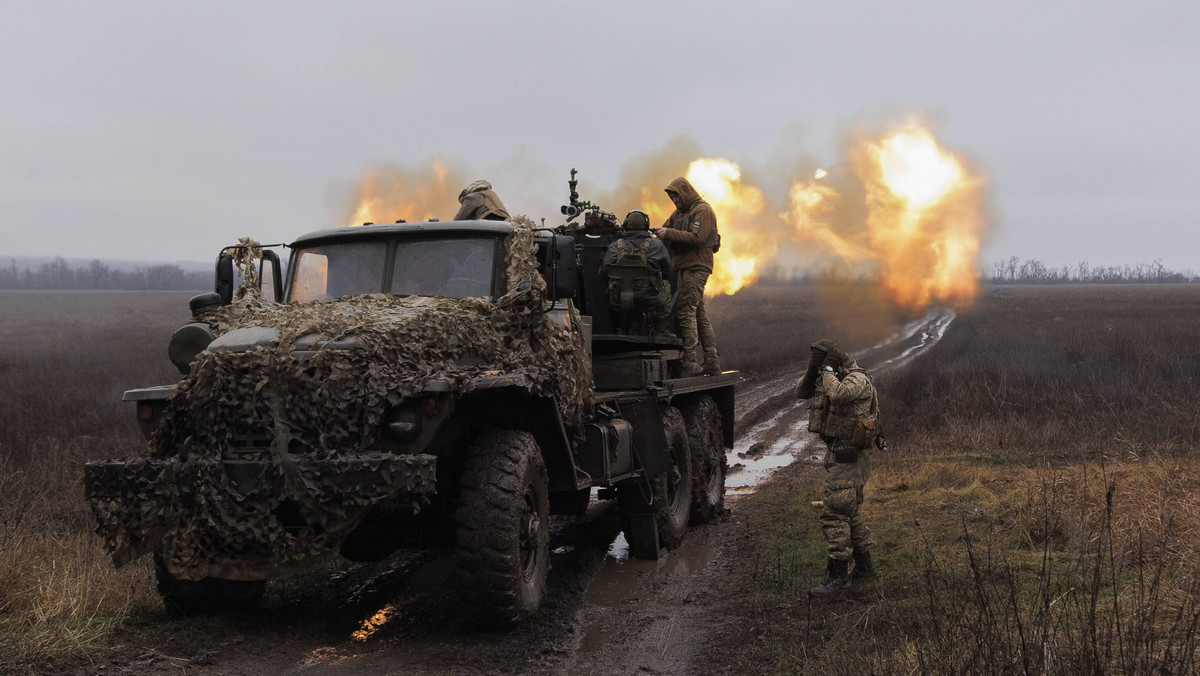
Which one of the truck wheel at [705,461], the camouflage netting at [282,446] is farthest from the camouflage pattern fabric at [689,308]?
the camouflage netting at [282,446]

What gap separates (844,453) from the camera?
7.99 meters

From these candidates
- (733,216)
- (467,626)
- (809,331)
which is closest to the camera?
(467,626)

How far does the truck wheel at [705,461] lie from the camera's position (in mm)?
11242

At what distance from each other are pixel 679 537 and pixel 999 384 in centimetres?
1229

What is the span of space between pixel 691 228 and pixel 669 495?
10.5 feet

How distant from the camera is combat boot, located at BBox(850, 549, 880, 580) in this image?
26.6 ft

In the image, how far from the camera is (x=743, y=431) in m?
19.0

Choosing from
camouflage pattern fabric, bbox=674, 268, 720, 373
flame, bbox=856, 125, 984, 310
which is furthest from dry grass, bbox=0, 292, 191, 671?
flame, bbox=856, 125, 984, 310

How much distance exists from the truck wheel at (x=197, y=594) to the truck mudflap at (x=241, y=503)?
49 cm

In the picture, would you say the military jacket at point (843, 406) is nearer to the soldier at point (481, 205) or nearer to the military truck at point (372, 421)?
the military truck at point (372, 421)

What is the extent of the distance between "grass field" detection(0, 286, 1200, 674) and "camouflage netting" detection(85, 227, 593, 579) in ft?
2.40

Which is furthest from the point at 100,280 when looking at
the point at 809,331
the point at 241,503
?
the point at 241,503

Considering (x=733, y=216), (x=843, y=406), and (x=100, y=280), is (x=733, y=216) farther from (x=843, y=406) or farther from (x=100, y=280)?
(x=100, y=280)

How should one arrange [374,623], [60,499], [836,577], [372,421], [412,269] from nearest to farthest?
[372,421] < [374,623] < [412,269] < [836,577] < [60,499]
